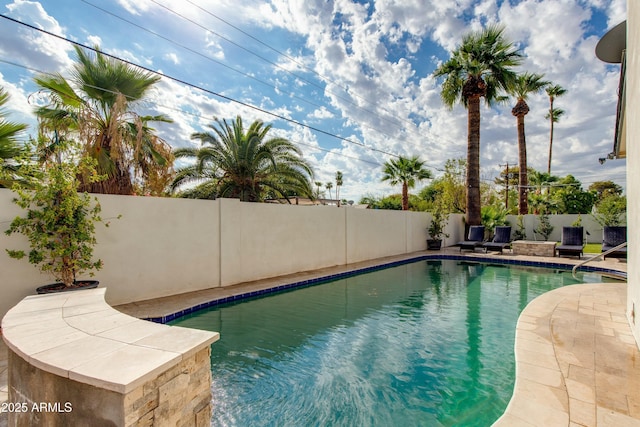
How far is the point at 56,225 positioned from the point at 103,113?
4.18 m

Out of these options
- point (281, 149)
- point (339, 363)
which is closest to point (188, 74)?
point (281, 149)

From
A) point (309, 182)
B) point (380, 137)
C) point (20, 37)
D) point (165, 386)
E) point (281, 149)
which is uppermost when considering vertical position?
point (380, 137)

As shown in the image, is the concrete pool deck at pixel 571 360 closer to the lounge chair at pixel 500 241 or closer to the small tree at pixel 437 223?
the lounge chair at pixel 500 241

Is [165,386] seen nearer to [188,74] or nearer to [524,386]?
[524,386]

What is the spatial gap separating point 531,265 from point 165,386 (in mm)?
14333

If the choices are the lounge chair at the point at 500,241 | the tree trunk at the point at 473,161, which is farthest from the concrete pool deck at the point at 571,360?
the tree trunk at the point at 473,161

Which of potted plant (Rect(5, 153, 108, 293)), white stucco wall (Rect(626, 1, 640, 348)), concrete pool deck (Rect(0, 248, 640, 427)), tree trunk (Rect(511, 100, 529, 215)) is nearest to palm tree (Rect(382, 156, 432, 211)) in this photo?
tree trunk (Rect(511, 100, 529, 215))

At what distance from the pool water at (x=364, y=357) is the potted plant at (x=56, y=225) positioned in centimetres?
210

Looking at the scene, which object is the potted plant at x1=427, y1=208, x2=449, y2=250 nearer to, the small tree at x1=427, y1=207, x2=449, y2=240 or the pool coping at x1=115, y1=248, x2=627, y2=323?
the small tree at x1=427, y1=207, x2=449, y2=240

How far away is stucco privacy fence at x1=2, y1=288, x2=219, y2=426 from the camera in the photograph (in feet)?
5.98

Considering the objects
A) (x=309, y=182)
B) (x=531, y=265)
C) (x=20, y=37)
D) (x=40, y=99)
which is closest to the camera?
(x=20, y=37)

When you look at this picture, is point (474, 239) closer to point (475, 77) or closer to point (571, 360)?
point (475, 77)

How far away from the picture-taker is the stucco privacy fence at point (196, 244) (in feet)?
19.9

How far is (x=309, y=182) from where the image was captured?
43.9 feet
